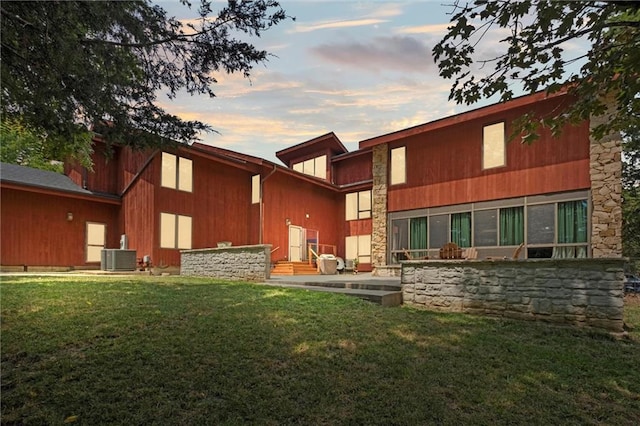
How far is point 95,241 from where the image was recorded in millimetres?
14523

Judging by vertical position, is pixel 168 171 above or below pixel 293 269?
above

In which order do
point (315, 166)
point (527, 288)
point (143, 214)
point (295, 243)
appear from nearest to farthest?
1. point (527, 288)
2. point (143, 214)
3. point (295, 243)
4. point (315, 166)

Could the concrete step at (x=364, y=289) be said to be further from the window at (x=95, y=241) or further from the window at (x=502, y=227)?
the window at (x=95, y=241)

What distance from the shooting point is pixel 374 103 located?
1134cm

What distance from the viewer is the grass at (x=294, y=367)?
316 cm

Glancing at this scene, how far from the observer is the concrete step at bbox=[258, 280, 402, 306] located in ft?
24.8

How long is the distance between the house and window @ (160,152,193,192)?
0.04 meters

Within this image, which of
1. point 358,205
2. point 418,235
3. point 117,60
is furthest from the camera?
point 358,205

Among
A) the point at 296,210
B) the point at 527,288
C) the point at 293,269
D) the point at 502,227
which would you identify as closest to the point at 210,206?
the point at 296,210

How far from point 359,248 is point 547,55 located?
14.3 meters

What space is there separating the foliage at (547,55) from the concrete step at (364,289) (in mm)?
4074

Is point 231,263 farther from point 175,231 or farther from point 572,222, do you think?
point 572,222

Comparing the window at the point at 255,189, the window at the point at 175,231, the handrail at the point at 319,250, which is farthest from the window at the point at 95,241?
the handrail at the point at 319,250

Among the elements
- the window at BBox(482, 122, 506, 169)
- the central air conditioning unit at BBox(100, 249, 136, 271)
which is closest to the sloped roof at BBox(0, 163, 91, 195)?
the central air conditioning unit at BBox(100, 249, 136, 271)
